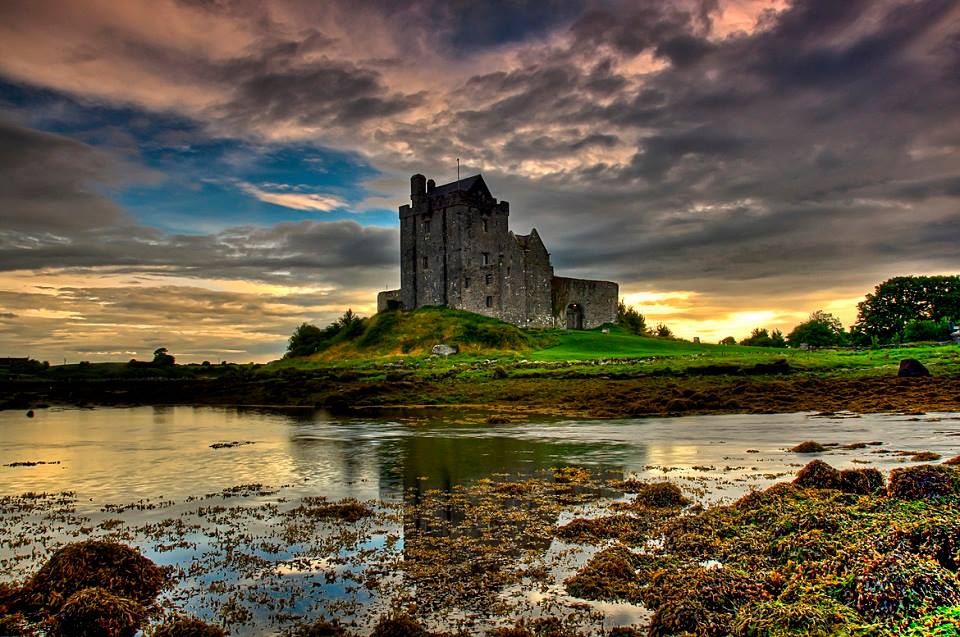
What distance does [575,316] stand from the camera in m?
81.4

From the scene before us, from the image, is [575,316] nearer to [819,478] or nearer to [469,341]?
[469,341]

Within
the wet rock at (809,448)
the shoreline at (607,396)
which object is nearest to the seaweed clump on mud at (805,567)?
the wet rock at (809,448)

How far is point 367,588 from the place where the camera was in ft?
25.4

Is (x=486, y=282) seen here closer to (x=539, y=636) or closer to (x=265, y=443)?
(x=265, y=443)

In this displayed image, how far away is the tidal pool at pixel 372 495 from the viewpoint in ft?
25.0

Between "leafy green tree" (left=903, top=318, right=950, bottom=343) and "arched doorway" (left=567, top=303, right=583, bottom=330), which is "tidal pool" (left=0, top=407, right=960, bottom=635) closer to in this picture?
"leafy green tree" (left=903, top=318, right=950, bottom=343)

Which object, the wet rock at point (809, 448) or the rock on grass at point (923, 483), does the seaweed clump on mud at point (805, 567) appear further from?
the wet rock at point (809, 448)

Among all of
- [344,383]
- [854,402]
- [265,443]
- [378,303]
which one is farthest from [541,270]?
[265,443]

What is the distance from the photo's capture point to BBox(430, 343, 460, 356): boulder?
190 feet

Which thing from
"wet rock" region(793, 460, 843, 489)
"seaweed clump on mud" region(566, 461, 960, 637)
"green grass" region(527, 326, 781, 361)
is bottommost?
"seaweed clump on mud" region(566, 461, 960, 637)

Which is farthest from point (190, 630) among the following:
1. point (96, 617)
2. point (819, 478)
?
point (819, 478)

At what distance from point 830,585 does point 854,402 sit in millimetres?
24755

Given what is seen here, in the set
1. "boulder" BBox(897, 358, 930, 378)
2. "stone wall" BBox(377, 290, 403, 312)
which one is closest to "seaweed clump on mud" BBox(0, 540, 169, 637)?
"boulder" BBox(897, 358, 930, 378)

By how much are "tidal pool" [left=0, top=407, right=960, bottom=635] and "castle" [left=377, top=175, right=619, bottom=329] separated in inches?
1794
